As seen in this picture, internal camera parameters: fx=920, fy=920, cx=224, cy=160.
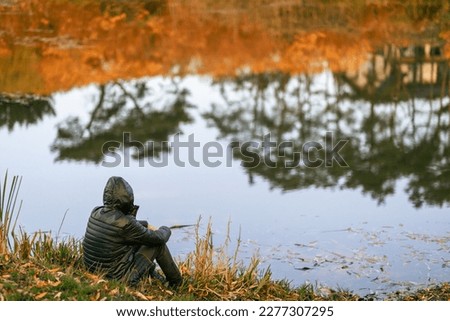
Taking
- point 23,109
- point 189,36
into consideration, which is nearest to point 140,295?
point 23,109

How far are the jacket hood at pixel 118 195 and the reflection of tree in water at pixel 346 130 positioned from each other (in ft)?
15.9

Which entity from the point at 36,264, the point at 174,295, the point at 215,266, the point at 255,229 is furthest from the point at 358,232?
the point at 36,264

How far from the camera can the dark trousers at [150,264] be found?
6445 mm

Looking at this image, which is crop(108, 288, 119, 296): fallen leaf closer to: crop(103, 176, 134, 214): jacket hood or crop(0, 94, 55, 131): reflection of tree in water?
crop(103, 176, 134, 214): jacket hood

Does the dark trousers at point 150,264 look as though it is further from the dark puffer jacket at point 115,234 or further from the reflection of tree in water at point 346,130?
the reflection of tree in water at point 346,130

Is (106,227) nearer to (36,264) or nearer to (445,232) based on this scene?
(36,264)

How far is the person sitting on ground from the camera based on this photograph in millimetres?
6239

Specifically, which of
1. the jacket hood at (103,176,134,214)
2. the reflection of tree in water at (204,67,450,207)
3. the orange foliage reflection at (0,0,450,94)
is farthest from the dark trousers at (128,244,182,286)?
the orange foliage reflection at (0,0,450,94)

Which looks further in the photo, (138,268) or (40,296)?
(138,268)

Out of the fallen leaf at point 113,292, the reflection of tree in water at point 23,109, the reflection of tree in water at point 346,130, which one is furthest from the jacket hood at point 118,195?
the reflection of tree in water at point 23,109

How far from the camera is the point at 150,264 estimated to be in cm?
655

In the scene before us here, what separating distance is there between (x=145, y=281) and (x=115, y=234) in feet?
1.53

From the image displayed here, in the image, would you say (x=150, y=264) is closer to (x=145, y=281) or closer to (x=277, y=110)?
(x=145, y=281)

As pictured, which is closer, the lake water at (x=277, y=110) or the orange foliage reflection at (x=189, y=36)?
the lake water at (x=277, y=110)
